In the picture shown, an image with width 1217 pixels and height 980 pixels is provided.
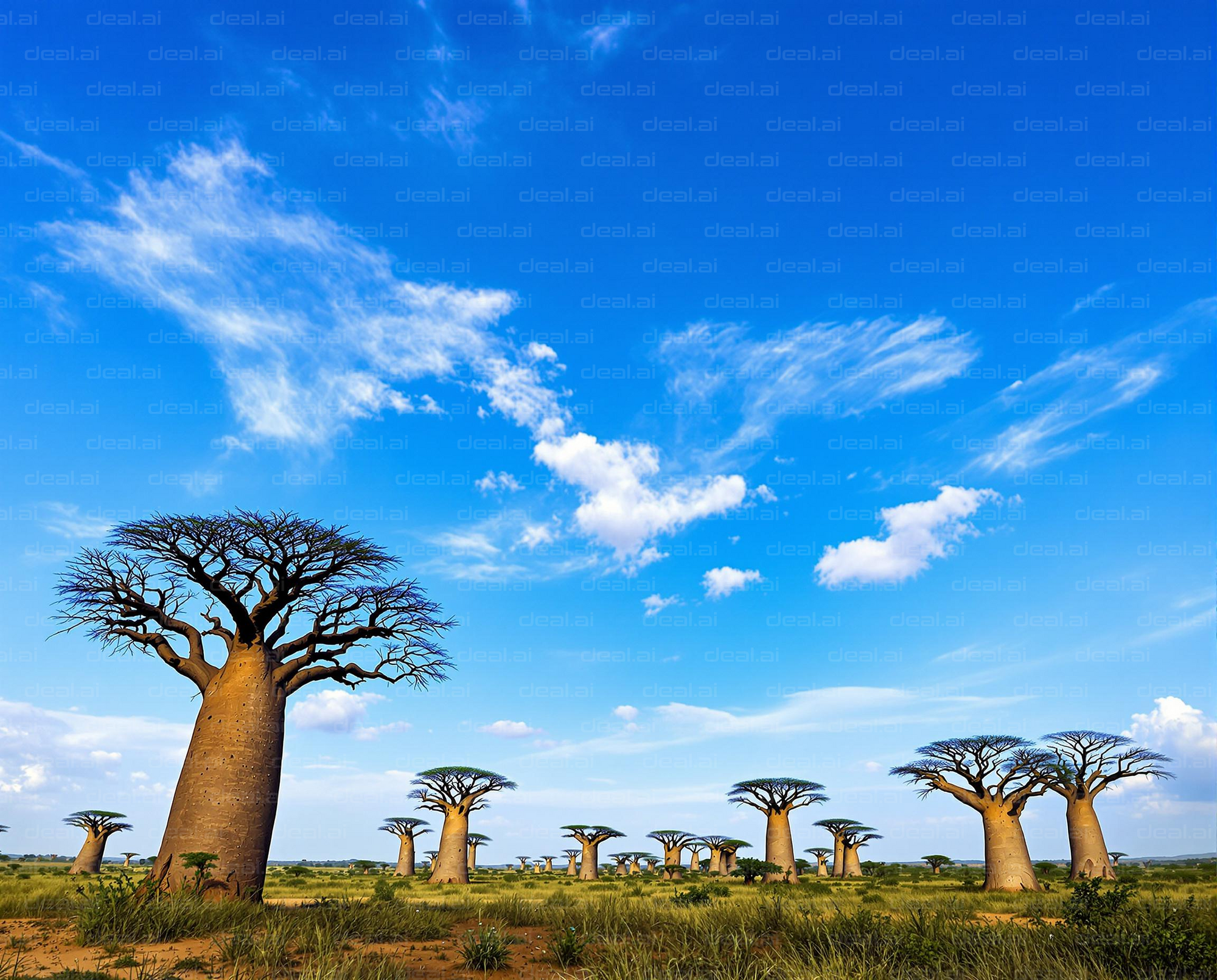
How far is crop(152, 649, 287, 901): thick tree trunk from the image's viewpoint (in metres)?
13.2

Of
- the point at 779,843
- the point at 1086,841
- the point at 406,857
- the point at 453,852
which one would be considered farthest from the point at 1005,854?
the point at 406,857

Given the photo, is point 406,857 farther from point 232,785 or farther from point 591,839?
point 232,785

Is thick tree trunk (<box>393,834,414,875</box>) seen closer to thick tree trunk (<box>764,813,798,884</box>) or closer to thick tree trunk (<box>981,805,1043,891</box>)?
thick tree trunk (<box>764,813,798,884</box>)

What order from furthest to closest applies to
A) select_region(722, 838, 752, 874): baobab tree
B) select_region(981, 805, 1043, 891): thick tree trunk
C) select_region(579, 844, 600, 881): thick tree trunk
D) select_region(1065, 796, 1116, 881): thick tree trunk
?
1. select_region(722, 838, 752, 874): baobab tree
2. select_region(579, 844, 600, 881): thick tree trunk
3. select_region(1065, 796, 1116, 881): thick tree trunk
4. select_region(981, 805, 1043, 891): thick tree trunk

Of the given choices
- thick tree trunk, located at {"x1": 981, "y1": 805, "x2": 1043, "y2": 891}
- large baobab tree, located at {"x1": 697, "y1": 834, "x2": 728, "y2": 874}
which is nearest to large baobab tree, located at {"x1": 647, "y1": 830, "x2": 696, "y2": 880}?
large baobab tree, located at {"x1": 697, "y1": 834, "x2": 728, "y2": 874}

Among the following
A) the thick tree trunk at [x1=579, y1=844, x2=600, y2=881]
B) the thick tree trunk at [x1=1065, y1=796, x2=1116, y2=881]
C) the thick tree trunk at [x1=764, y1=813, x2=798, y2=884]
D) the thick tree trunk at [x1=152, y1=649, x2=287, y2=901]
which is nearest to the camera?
the thick tree trunk at [x1=152, y1=649, x2=287, y2=901]

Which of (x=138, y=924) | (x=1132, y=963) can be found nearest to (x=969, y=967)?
(x=1132, y=963)

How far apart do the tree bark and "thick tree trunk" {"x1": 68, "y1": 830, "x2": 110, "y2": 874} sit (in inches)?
798

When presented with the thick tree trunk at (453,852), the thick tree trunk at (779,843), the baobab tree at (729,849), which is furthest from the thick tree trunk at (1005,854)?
Result: the baobab tree at (729,849)

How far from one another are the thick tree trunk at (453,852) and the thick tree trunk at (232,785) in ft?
79.8

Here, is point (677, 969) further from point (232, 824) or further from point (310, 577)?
point (310, 577)

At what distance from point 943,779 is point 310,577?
25.7 m

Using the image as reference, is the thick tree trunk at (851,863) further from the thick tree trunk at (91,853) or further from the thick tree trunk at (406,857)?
the thick tree trunk at (91,853)

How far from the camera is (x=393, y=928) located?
10695 millimetres
